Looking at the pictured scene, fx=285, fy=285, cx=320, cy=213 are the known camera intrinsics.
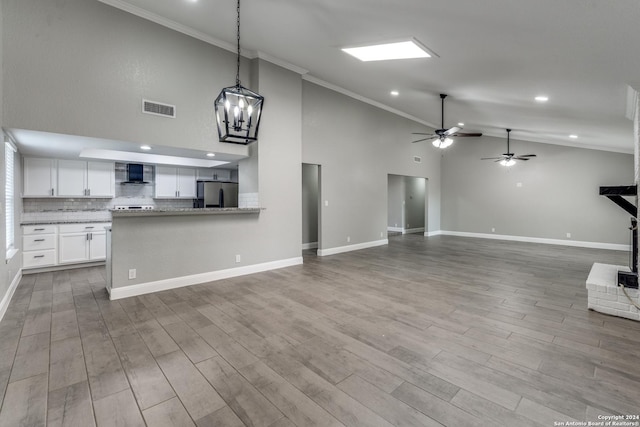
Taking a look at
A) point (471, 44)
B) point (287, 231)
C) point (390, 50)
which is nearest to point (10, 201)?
point (287, 231)

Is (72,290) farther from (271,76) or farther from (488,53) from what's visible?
(488,53)

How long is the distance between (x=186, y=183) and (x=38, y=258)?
3030 mm

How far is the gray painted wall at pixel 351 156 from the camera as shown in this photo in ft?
21.3

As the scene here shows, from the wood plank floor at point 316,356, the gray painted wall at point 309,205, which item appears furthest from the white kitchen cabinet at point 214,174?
the wood plank floor at point 316,356

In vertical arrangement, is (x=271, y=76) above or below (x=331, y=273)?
above

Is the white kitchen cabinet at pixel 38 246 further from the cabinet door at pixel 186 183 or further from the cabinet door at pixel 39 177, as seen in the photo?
the cabinet door at pixel 186 183

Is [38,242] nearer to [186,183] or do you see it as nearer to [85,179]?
[85,179]

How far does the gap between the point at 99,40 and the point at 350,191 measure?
536 cm

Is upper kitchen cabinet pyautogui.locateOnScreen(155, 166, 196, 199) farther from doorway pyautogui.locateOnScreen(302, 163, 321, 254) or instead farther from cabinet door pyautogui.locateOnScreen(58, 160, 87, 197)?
doorway pyautogui.locateOnScreen(302, 163, 321, 254)

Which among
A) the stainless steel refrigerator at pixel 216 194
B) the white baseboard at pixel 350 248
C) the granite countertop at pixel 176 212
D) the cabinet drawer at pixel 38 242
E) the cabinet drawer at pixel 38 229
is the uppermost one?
the stainless steel refrigerator at pixel 216 194

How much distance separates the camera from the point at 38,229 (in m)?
5.07

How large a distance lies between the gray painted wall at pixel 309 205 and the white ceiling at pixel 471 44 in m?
2.53

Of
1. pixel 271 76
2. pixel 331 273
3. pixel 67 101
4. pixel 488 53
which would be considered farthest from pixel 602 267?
pixel 67 101

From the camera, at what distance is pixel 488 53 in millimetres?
3658
